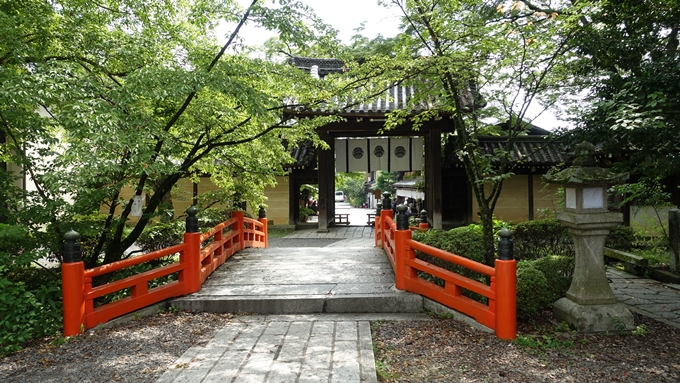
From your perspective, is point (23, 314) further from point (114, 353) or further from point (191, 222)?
point (191, 222)

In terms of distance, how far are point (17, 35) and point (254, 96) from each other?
2719 millimetres

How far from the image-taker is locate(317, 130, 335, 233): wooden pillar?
626 inches

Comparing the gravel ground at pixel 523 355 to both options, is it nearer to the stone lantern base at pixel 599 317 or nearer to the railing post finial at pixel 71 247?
the stone lantern base at pixel 599 317

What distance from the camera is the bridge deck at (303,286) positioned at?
18.4ft

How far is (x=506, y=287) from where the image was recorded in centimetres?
→ 451

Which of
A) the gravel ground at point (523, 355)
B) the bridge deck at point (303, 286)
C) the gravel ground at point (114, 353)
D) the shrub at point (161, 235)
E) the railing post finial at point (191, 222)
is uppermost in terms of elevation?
the railing post finial at point (191, 222)

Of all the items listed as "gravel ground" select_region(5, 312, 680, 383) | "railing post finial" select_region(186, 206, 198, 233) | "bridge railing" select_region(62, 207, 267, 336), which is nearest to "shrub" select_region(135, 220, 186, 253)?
"bridge railing" select_region(62, 207, 267, 336)

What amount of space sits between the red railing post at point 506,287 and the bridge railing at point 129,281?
419cm

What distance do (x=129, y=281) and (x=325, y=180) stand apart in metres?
11.0

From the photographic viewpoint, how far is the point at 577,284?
5082 millimetres

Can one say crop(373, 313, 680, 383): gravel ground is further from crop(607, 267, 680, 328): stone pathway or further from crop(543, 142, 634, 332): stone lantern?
crop(607, 267, 680, 328): stone pathway

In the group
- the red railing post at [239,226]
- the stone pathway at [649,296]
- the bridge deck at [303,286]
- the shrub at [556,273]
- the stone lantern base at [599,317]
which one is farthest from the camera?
the red railing post at [239,226]

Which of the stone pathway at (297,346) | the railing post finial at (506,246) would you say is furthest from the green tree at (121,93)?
the railing post finial at (506,246)

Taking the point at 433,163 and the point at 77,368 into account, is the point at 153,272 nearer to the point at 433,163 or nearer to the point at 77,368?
the point at 77,368
